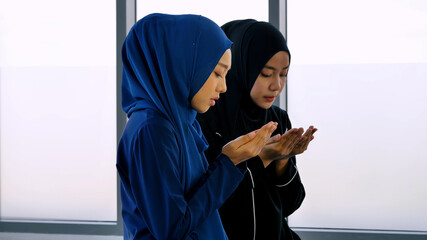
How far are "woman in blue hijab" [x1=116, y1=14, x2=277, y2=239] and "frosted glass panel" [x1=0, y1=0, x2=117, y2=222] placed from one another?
86.8 inches

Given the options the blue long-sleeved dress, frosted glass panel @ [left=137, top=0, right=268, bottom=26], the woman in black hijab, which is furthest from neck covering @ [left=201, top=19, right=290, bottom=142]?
frosted glass panel @ [left=137, top=0, right=268, bottom=26]

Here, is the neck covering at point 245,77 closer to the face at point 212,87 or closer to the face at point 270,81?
the face at point 270,81

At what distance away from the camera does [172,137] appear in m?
0.89

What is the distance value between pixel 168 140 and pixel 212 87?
18cm

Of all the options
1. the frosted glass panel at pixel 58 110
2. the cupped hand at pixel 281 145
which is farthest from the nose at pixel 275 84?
the frosted glass panel at pixel 58 110

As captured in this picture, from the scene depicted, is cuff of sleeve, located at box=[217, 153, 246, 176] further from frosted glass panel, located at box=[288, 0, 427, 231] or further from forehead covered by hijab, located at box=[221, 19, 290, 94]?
frosted glass panel, located at box=[288, 0, 427, 231]

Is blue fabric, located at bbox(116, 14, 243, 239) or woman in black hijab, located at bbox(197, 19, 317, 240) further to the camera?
woman in black hijab, located at bbox(197, 19, 317, 240)

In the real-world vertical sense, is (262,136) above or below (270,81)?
below

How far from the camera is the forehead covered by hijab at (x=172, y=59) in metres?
0.94

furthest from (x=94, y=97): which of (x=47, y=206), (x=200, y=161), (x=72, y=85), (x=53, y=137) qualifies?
(x=200, y=161)

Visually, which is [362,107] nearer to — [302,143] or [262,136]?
[302,143]

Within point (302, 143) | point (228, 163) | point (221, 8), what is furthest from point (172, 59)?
point (221, 8)

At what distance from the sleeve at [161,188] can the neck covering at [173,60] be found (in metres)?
0.08

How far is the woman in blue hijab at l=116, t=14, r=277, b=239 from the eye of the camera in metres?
0.85
